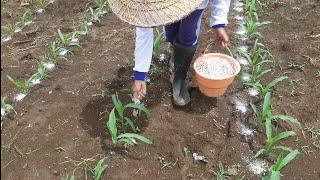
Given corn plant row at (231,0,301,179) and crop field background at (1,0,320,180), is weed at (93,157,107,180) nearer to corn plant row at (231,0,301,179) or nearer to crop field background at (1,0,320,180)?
crop field background at (1,0,320,180)

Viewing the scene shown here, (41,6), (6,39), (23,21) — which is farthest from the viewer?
(41,6)

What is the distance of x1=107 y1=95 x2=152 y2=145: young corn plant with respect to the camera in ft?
8.34

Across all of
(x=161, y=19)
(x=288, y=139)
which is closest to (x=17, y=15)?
(x=161, y=19)

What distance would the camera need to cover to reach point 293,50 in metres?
3.65

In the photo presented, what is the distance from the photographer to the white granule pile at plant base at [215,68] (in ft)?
9.61

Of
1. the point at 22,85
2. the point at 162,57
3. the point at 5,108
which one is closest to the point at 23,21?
the point at 22,85

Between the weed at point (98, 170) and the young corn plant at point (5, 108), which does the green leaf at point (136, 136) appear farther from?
the young corn plant at point (5, 108)

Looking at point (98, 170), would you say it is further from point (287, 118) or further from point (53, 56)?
point (53, 56)

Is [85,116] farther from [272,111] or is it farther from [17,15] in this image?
[17,15]

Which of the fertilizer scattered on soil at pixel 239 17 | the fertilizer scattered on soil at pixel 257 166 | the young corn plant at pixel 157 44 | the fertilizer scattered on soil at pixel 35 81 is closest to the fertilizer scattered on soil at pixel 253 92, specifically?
the fertilizer scattered on soil at pixel 257 166

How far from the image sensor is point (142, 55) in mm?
2504

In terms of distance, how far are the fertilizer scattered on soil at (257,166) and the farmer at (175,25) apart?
2.00 feet

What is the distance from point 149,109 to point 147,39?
65cm

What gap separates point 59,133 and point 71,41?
1174 millimetres
